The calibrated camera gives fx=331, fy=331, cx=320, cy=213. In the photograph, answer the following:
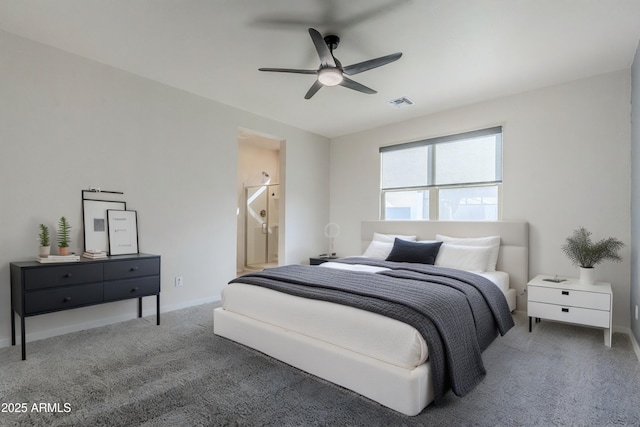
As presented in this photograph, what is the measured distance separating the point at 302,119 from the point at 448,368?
4.01 metres

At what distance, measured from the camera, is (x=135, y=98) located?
3.61m

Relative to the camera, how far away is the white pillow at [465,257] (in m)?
3.71

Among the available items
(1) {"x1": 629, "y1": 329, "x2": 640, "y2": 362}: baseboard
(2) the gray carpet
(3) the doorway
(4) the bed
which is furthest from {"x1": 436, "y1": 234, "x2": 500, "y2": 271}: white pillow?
(3) the doorway

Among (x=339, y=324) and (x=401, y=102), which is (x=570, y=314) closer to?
(x=339, y=324)

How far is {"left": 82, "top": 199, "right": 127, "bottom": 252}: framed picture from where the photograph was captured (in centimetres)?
323

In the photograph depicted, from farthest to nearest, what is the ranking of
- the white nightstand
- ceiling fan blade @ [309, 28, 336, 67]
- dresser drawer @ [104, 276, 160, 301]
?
1. dresser drawer @ [104, 276, 160, 301]
2. the white nightstand
3. ceiling fan blade @ [309, 28, 336, 67]

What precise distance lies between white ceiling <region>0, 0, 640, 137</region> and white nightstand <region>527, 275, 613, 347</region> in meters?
2.14

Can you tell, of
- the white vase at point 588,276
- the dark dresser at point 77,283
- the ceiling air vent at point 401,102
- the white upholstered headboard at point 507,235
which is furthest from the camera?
the ceiling air vent at point 401,102

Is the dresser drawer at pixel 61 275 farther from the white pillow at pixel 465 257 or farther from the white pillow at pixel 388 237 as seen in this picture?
the white pillow at pixel 465 257

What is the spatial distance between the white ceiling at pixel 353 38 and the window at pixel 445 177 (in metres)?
0.74

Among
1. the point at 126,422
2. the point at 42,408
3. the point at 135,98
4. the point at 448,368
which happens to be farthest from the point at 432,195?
the point at 42,408

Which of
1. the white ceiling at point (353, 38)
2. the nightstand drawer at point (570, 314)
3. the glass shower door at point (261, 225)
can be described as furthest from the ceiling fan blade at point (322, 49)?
the glass shower door at point (261, 225)

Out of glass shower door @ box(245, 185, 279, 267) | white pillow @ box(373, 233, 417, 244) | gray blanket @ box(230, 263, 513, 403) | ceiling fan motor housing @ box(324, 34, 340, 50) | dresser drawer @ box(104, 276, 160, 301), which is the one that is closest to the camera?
gray blanket @ box(230, 263, 513, 403)

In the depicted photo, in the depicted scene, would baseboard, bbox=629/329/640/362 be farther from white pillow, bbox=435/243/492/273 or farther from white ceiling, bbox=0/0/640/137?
white ceiling, bbox=0/0/640/137
